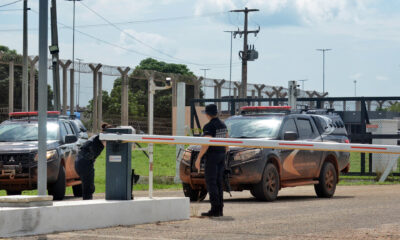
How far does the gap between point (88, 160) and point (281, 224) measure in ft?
14.7

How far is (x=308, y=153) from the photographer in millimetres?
17844

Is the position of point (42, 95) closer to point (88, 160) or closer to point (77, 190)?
point (88, 160)

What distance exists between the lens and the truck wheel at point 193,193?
1678cm

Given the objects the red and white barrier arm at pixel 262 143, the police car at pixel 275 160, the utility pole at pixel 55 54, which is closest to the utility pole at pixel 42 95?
the red and white barrier arm at pixel 262 143

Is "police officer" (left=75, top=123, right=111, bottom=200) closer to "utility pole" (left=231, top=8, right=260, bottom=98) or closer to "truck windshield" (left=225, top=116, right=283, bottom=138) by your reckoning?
"truck windshield" (left=225, top=116, right=283, bottom=138)

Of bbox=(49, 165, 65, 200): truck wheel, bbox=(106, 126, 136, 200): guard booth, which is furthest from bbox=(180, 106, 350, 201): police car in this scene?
bbox=(106, 126, 136, 200): guard booth

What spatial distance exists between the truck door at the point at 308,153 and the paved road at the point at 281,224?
1400 millimetres

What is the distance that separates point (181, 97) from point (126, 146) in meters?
11.3

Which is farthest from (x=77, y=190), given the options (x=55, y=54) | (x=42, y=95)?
(x=55, y=54)

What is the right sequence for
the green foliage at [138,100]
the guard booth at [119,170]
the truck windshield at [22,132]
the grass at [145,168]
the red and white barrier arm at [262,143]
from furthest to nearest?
the green foliage at [138,100]
the grass at [145,168]
the truck windshield at [22,132]
the guard booth at [119,170]
the red and white barrier arm at [262,143]

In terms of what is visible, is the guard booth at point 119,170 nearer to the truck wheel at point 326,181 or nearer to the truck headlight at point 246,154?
the truck headlight at point 246,154

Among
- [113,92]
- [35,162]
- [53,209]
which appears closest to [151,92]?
[35,162]

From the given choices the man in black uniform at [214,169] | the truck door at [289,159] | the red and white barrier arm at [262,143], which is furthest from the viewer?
the truck door at [289,159]

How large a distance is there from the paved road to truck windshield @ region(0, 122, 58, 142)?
449 cm
